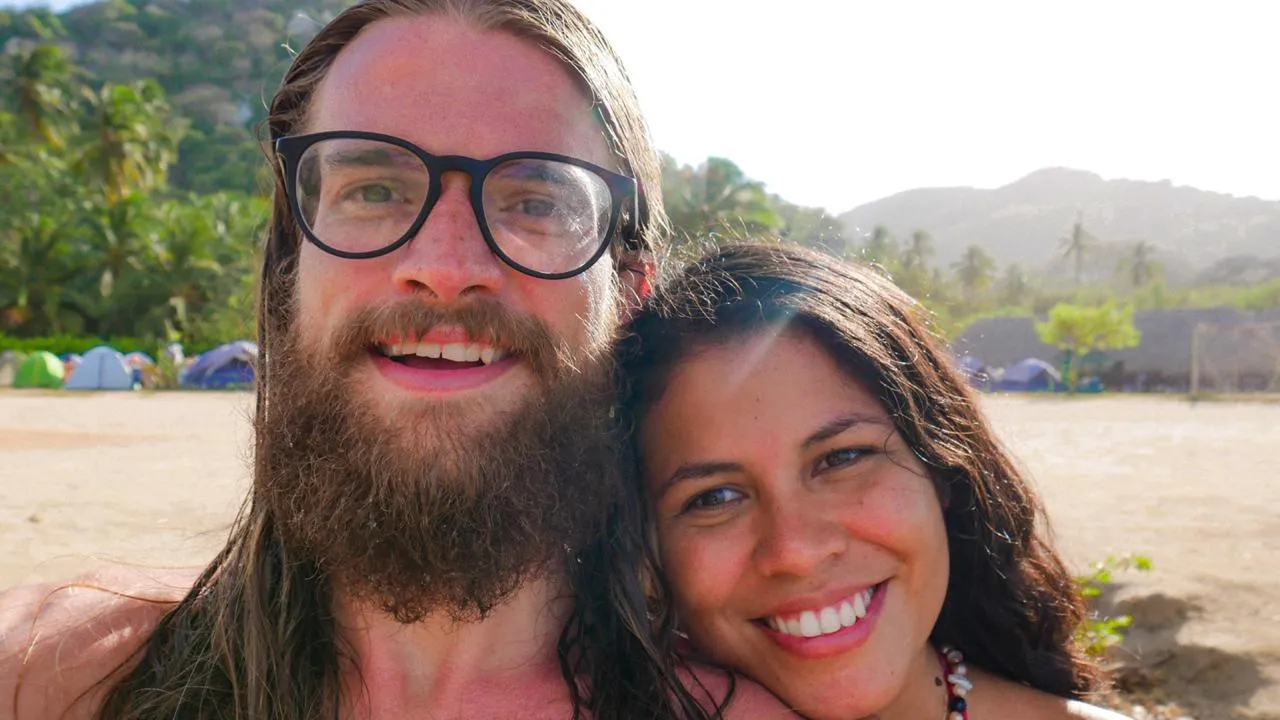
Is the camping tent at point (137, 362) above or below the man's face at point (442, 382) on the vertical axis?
below

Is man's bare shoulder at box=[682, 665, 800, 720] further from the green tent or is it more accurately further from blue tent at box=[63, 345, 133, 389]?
the green tent

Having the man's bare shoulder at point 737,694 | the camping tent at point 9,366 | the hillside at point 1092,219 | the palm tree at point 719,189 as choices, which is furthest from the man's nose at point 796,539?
the hillside at point 1092,219

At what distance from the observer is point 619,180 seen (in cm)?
202

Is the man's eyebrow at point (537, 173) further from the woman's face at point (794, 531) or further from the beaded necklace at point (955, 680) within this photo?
the beaded necklace at point (955, 680)

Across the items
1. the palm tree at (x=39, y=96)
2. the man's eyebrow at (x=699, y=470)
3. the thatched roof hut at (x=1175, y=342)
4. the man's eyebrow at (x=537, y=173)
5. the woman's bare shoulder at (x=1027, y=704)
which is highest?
the palm tree at (x=39, y=96)

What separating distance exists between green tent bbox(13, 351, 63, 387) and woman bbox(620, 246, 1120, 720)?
2934cm

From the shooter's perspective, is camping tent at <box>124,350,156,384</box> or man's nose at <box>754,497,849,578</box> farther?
camping tent at <box>124,350,156,384</box>

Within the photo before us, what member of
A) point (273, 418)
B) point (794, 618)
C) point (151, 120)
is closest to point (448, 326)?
point (273, 418)

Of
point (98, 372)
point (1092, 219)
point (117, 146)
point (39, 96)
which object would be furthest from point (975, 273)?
point (1092, 219)

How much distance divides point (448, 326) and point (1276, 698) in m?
3.79

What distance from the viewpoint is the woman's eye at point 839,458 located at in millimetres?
2068

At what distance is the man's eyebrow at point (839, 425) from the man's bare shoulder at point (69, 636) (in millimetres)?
1580

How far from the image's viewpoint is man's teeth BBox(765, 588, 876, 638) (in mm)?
1962

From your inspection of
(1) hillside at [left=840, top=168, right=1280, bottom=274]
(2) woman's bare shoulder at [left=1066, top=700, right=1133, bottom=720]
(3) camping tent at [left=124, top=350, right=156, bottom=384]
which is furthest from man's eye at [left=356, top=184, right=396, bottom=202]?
(1) hillside at [left=840, top=168, right=1280, bottom=274]
